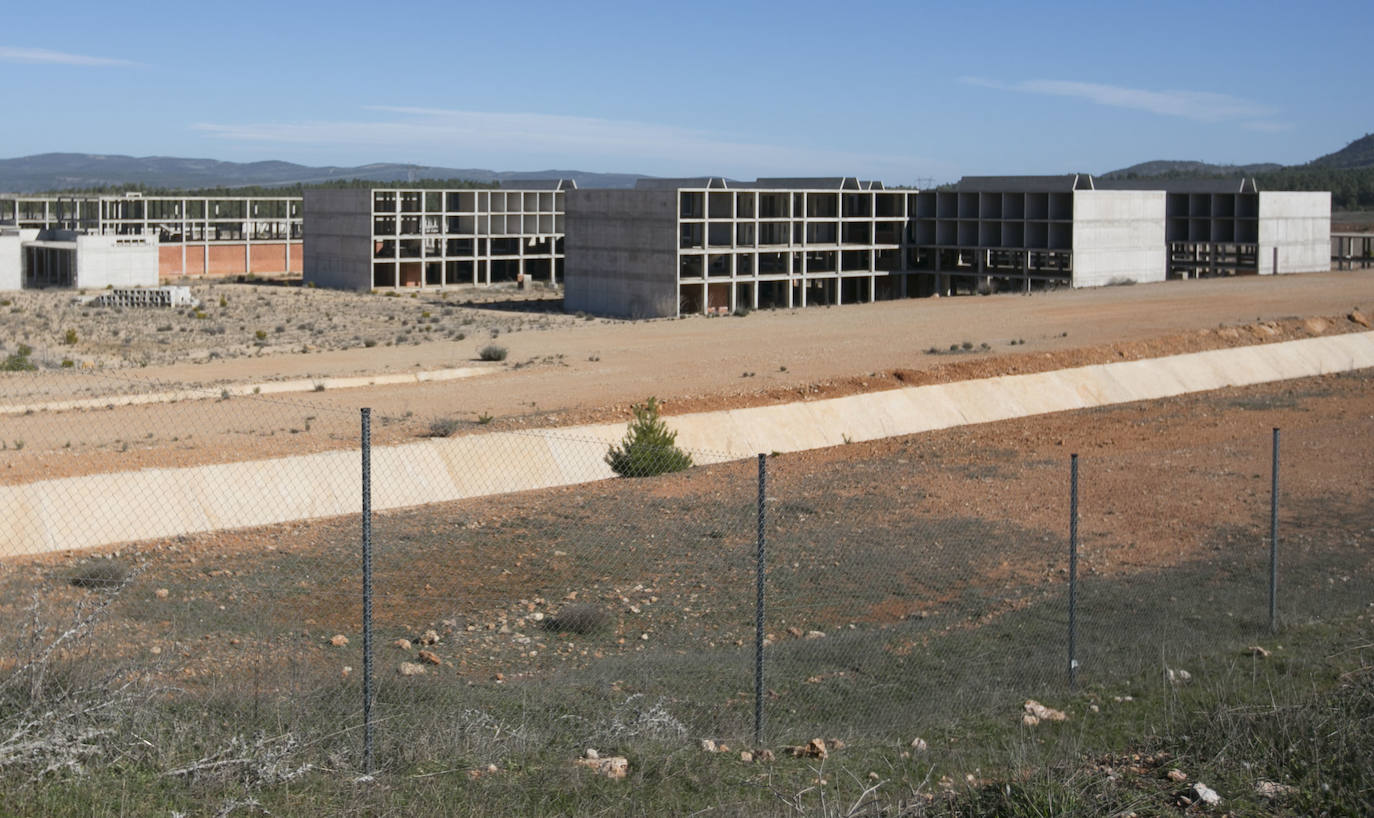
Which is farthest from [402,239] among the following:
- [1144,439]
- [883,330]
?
[1144,439]

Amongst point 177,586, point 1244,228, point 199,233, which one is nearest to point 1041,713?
point 177,586

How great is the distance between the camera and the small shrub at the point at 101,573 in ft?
46.7

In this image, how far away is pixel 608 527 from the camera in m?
18.3

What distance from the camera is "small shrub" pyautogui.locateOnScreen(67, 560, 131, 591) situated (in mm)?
14242

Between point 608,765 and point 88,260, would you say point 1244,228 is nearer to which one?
point 88,260

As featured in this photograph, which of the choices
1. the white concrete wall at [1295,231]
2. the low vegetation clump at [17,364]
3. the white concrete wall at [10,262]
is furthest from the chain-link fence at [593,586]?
the white concrete wall at [10,262]

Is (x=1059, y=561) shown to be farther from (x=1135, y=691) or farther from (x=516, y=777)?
(x=516, y=777)

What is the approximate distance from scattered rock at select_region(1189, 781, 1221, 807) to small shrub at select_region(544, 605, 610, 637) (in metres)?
6.80

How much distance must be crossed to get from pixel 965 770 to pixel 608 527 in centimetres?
945

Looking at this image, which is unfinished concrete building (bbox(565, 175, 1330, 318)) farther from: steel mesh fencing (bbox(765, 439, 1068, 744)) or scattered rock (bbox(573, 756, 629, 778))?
scattered rock (bbox(573, 756, 629, 778))

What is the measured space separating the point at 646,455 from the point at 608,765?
14.1 m

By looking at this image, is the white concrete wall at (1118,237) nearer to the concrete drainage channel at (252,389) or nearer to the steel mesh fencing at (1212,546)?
the concrete drainage channel at (252,389)

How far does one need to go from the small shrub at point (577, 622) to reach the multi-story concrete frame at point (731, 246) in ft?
172

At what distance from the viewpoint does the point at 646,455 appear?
75.3 feet
